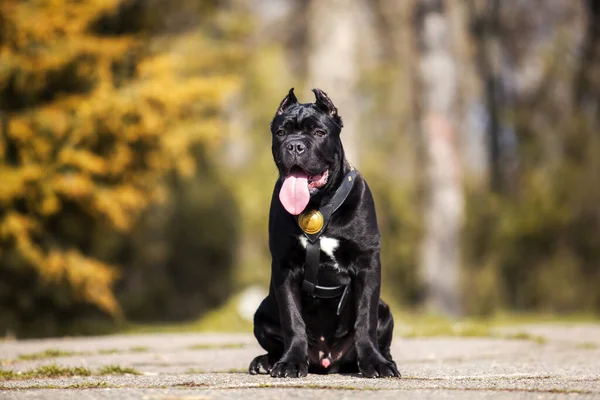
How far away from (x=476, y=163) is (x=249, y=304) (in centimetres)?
1490

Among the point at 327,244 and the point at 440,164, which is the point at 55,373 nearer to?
the point at 327,244

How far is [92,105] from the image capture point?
9.46 meters

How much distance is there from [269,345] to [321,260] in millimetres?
672

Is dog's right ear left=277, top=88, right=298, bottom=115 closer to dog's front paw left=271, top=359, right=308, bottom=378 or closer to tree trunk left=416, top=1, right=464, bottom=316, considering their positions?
dog's front paw left=271, top=359, right=308, bottom=378

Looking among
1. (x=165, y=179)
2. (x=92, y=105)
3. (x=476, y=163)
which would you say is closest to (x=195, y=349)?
(x=92, y=105)

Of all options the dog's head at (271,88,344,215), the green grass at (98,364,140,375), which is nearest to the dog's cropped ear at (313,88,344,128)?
the dog's head at (271,88,344,215)

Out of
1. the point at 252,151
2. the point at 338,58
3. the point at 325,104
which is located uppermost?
the point at 338,58

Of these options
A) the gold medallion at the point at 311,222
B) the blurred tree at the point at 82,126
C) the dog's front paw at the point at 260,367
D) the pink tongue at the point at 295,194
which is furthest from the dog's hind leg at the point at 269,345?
the blurred tree at the point at 82,126

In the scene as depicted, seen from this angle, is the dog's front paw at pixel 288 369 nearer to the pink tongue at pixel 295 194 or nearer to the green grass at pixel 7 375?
the pink tongue at pixel 295 194

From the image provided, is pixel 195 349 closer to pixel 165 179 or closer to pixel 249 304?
pixel 249 304

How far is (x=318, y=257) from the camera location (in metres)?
4.66

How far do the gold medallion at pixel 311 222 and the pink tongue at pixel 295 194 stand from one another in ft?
0.28

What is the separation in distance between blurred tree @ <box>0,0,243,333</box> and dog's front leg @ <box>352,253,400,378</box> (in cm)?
531

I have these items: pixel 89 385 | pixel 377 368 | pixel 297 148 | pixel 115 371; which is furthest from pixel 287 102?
pixel 89 385
